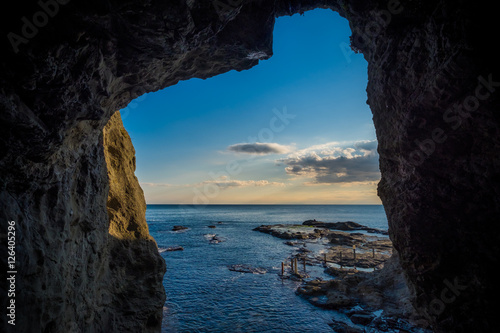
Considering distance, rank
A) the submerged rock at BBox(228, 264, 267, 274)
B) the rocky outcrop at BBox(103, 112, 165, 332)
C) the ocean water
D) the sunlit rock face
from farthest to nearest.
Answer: the submerged rock at BBox(228, 264, 267, 274) → the ocean water → the rocky outcrop at BBox(103, 112, 165, 332) → the sunlit rock face

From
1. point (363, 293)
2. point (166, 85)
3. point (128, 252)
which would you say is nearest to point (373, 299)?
point (363, 293)

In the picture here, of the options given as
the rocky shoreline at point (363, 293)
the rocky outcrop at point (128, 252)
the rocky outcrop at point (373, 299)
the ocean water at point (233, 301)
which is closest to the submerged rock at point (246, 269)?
the ocean water at point (233, 301)

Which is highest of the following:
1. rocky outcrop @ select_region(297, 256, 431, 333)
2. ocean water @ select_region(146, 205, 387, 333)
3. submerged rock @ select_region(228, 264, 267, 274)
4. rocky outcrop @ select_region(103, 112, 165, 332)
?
rocky outcrop @ select_region(103, 112, 165, 332)

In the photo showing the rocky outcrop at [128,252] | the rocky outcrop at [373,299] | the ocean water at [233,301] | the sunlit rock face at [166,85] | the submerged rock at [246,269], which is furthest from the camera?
the submerged rock at [246,269]

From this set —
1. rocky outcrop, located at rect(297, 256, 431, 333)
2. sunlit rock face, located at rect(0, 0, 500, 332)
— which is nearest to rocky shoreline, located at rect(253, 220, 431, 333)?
rocky outcrop, located at rect(297, 256, 431, 333)

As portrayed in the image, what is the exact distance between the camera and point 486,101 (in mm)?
7719

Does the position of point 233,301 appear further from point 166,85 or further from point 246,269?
point 166,85

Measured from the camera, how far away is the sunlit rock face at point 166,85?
241 inches

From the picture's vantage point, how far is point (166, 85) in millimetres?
13930

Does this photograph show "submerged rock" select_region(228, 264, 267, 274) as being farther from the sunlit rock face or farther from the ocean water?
the sunlit rock face

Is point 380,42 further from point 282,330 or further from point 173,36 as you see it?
point 282,330

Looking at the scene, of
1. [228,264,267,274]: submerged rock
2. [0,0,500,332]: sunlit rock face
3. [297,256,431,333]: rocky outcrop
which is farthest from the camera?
[228,264,267,274]: submerged rock

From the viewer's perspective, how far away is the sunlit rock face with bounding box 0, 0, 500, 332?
241 inches

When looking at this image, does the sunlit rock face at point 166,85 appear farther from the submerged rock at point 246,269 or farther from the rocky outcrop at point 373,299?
the submerged rock at point 246,269
